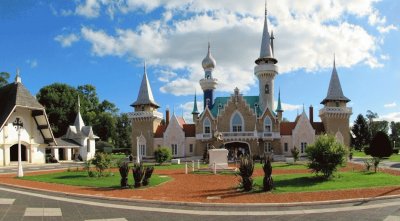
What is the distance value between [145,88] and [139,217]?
4635cm

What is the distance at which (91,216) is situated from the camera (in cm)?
1126

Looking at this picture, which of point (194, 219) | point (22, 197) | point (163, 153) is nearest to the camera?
point (194, 219)

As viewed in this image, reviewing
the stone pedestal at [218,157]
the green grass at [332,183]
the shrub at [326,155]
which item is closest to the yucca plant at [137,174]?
the green grass at [332,183]

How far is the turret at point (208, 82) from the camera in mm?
57969

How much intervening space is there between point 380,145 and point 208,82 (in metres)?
26.8

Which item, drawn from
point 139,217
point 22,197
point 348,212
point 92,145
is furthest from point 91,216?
point 92,145

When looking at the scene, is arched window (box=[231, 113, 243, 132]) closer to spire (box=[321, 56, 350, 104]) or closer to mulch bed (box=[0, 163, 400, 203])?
spire (box=[321, 56, 350, 104])

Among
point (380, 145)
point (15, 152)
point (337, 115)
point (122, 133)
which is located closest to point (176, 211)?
point (380, 145)

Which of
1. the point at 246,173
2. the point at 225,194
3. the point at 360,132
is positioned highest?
the point at 360,132

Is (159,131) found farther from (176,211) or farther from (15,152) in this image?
(176,211)

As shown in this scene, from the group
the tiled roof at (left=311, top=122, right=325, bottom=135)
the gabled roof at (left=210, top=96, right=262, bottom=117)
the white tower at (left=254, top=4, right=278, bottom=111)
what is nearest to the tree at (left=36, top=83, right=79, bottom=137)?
the gabled roof at (left=210, top=96, right=262, bottom=117)

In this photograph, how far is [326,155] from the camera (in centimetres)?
1919

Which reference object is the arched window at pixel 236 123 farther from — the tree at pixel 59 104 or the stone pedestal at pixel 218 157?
the tree at pixel 59 104

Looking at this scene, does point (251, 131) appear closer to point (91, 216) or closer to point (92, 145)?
point (92, 145)
